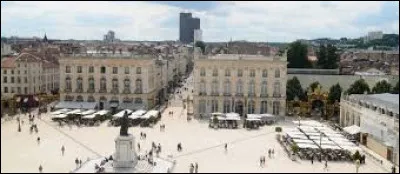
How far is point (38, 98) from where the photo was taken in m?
50.3

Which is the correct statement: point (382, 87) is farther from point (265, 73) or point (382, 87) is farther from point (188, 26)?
point (188, 26)

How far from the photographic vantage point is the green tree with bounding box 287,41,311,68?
70.0 m

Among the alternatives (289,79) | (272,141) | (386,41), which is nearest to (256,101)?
(289,79)

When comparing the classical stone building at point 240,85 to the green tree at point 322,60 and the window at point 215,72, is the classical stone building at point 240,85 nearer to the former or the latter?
the window at point 215,72

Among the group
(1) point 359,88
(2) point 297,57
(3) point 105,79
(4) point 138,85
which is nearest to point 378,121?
(1) point 359,88

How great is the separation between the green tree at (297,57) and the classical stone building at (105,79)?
23.6m

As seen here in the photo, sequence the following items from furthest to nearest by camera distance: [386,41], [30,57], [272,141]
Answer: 1. [386,41]
2. [30,57]
3. [272,141]

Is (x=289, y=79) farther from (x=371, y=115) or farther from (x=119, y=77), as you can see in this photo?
(x=371, y=115)

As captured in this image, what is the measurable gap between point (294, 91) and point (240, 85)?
7150 millimetres

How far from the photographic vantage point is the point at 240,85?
50156mm

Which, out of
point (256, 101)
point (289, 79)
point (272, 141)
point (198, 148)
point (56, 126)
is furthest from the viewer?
point (289, 79)

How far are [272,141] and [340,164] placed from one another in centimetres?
791

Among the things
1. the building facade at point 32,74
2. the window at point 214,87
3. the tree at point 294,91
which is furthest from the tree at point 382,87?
the building facade at point 32,74

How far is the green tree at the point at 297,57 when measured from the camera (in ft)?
230
